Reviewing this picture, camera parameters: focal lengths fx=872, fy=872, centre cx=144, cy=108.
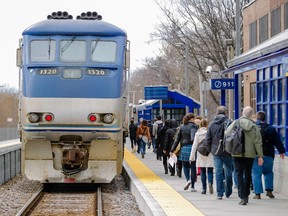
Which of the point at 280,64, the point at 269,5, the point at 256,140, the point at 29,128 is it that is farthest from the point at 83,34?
the point at 269,5

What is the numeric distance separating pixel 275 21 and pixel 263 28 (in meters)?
3.03

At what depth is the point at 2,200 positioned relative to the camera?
→ 20.0 metres

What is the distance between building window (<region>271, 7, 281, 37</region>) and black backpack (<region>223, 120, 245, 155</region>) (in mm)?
19778

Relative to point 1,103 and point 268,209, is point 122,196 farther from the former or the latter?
point 1,103

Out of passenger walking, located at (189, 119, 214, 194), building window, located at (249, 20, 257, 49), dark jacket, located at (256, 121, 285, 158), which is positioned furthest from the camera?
building window, located at (249, 20, 257, 49)

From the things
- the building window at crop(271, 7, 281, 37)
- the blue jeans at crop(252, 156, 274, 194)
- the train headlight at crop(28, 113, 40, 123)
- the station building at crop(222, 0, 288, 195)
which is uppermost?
the building window at crop(271, 7, 281, 37)

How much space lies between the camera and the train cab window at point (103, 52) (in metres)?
21.6

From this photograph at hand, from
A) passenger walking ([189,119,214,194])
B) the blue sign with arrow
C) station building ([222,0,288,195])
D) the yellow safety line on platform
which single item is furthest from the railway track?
the blue sign with arrow

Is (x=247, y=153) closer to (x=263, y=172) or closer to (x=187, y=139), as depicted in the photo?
(x=263, y=172)

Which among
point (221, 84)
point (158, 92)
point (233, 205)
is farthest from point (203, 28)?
point (233, 205)

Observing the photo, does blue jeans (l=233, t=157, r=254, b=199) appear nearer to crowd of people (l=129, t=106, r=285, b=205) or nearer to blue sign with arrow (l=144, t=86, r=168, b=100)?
crowd of people (l=129, t=106, r=285, b=205)

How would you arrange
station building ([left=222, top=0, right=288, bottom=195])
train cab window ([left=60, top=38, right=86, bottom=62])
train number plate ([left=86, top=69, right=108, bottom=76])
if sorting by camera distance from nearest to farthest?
station building ([left=222, top=0, right=288, bottom=195]) < train number plate ([left=86, top=69, right=108, bottom=76]) < train cab window ([left=60, top=38, right=86, bottom=62])

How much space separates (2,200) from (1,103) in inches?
4221

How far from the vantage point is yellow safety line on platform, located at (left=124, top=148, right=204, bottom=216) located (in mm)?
14758
